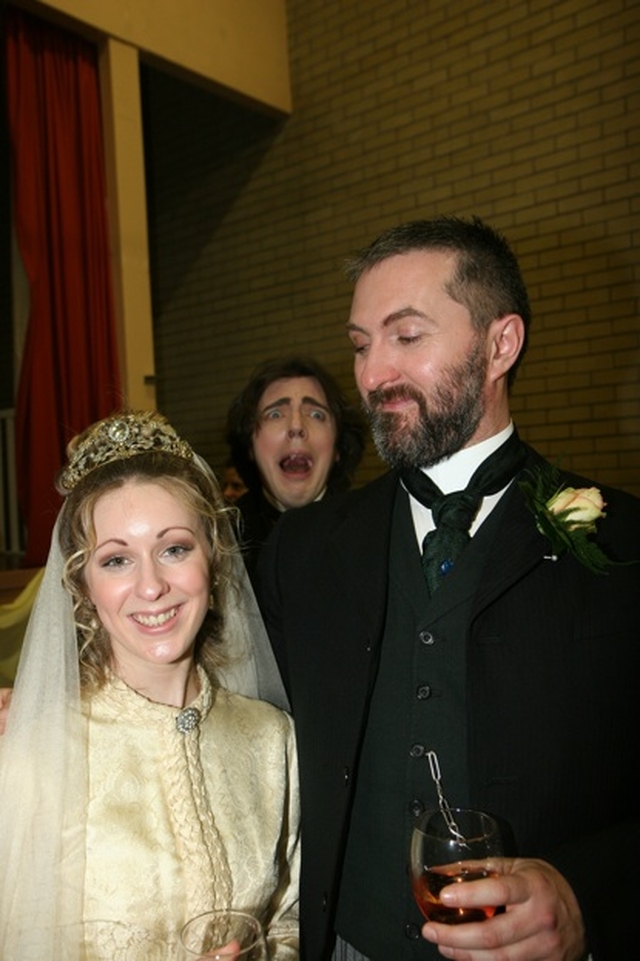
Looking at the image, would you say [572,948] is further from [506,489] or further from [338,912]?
[506,489]

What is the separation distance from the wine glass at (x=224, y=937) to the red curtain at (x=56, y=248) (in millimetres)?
4465

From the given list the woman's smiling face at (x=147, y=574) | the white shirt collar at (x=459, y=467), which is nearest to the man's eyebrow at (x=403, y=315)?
the white shirt collar at (x=459, y=467)

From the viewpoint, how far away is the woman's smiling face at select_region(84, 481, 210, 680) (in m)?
1.77

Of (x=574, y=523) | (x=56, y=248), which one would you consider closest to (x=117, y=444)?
(x=574, y=523)

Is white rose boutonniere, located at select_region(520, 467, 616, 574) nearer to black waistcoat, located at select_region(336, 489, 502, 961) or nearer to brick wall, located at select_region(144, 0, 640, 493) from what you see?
black waistcoat, located at select_region(336, 489, 502, 961)

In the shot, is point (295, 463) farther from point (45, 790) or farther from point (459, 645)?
point (45, 790)

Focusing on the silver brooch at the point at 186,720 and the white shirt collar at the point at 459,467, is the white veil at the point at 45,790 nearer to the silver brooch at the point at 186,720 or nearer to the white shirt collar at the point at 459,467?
the silver brooch at the point at 186,720

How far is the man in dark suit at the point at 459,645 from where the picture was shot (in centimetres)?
164

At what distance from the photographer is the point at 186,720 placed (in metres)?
1.84

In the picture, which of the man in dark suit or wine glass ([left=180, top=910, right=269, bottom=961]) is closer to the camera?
wine glass ([left=180, top=910, right=269, bottom=961])

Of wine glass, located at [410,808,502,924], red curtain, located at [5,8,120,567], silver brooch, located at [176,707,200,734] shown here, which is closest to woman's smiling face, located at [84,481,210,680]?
silver brooch, located at [176,707,200,734]

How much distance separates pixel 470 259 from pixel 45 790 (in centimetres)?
150

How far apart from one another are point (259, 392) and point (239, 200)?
15.3ft

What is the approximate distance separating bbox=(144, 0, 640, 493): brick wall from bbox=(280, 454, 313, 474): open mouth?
2.69m
